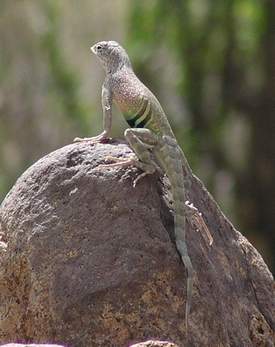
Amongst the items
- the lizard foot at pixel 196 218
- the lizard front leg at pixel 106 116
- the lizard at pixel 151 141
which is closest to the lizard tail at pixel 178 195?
the lizard at pixel 151 141

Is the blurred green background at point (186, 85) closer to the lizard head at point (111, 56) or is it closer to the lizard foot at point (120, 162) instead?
the lizard head at point (111, 56)

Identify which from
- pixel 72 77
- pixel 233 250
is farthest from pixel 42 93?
pixel 233 250

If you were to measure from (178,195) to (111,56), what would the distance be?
5.09 ft

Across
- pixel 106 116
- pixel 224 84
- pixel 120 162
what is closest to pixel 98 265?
pixel 120 162

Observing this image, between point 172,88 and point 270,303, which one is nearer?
point 270,303

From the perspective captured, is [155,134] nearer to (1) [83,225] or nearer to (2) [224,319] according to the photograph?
(1) [83,225]

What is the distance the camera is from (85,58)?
22.9 m

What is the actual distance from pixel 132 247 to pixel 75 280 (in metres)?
0.45

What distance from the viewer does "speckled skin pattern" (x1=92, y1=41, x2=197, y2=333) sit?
752 cm

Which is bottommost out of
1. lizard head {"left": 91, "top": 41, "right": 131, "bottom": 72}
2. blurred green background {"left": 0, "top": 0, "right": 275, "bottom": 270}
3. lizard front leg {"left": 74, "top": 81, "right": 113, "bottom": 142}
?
blurred green background {"left": 0, "top": 0, "right": 275, "bottom": 270}

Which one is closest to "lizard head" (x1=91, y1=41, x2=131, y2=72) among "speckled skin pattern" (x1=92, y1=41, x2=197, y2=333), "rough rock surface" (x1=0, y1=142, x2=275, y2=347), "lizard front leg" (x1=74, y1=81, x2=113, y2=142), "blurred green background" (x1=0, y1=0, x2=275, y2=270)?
"speckled skin pattern" (x1=92, y1=41, x2=197, y2=333)

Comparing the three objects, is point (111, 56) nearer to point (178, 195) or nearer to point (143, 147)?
point (143, 147)

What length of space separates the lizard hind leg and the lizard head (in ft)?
3.13

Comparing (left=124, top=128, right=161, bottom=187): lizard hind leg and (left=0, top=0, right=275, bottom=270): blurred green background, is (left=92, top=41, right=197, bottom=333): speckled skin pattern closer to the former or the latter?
(left=124, top=128, right=161, bottom=187): lizard hind leg
